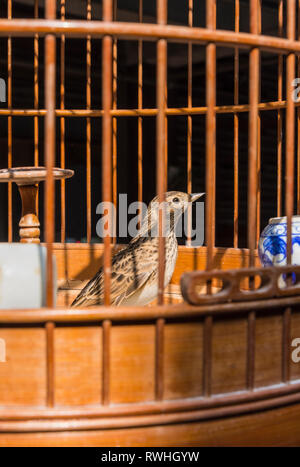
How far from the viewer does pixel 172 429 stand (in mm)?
970

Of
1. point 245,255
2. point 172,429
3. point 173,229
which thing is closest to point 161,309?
point 172,429

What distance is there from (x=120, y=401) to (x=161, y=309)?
170 millimetres

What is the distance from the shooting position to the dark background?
391cm

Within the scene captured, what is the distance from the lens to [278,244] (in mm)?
1379

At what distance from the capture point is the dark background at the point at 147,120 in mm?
3906

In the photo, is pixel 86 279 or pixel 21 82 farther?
pixel 21 82

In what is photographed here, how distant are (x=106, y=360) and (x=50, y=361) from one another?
92mm

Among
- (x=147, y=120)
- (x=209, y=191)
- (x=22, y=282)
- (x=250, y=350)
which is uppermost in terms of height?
(x=147, y=120)

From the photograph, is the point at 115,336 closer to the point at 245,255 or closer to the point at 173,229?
the point at 173,229

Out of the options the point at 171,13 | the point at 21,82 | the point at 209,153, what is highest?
the point at 171,13

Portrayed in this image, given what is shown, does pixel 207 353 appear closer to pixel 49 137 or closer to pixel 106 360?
pixel 106 360

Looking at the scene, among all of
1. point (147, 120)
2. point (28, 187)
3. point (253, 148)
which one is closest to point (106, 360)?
point (253, 148)

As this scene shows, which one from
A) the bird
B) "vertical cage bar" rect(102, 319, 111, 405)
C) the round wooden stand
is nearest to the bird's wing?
the bird

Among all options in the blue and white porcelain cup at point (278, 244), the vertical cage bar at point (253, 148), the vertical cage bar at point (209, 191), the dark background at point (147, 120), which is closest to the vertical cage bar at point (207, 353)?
the vertical cage bar at point (209, 191)
